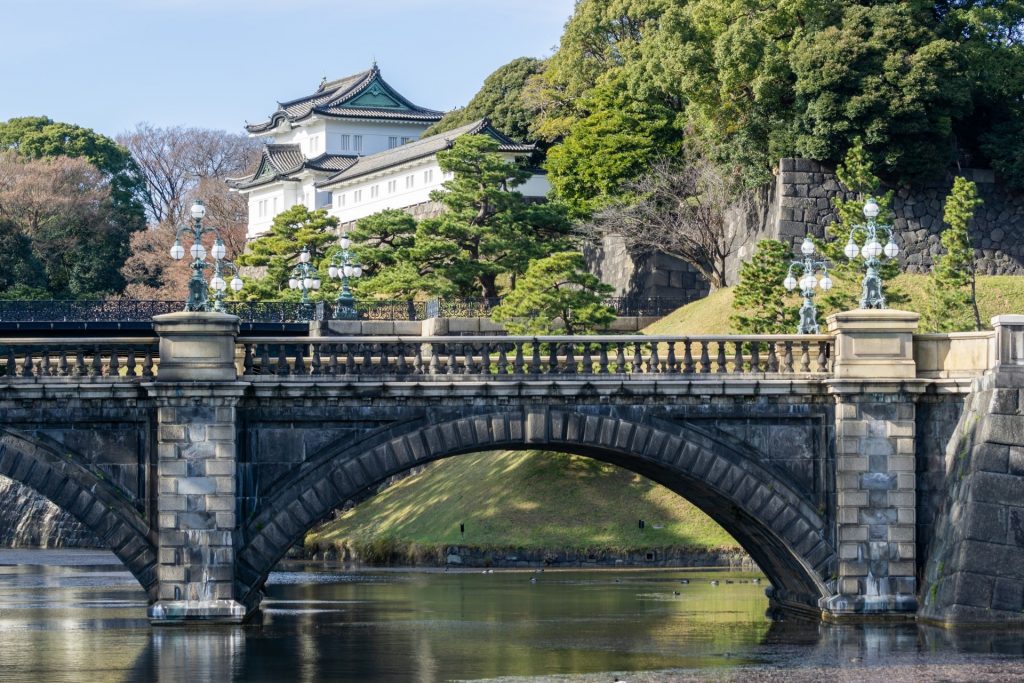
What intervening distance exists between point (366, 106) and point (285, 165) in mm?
7892

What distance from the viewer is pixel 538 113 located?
9981 centimetres

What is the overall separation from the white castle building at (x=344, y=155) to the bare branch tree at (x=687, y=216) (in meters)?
23.9

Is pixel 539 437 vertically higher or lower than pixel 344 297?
lower

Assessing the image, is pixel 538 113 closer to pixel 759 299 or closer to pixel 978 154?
pixel 978 154

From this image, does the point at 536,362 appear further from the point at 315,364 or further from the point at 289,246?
the point at 289,246

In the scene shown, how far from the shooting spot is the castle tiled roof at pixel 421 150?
9612cm

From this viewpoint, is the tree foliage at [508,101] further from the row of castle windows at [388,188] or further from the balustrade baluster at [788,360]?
the balustrade baluster at [788,360]

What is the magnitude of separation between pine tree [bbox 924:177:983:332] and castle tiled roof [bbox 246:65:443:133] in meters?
61.9

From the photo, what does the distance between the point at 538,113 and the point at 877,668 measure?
68.8 meters

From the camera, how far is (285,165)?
398 ft

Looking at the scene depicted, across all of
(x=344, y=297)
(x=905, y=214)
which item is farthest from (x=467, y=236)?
(x=905, y=214)

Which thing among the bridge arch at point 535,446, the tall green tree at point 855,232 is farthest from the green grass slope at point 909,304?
the bridge arch at point 535,446

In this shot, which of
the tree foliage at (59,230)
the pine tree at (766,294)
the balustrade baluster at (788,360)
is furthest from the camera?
the tree foliage at (59,230)

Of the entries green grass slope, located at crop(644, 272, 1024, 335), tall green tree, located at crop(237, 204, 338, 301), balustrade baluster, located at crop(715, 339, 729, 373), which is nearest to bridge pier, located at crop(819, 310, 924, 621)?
balustrade baluster, located at crop(715, 339, 729, 373)
